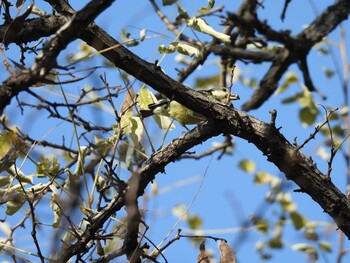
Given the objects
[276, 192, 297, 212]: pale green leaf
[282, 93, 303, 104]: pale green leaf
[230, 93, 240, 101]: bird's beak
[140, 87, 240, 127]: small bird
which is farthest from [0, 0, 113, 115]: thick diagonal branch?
[276, 192, 297, 212]: pale green leaf

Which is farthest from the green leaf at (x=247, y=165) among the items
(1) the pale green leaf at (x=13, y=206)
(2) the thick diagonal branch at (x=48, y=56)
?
(2) the thick diagonal branch at (x=48, y=56)

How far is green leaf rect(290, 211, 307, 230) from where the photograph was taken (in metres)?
4.08

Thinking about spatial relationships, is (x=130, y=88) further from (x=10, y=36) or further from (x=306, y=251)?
(x=306, y=251)

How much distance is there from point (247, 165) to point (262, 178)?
0.79ft

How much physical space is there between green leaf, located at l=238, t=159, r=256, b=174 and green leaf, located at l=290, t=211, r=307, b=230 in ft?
1.77

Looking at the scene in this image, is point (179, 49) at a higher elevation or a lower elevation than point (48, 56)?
higher

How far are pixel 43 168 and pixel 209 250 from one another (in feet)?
8.29

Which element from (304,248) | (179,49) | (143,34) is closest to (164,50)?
(179,49)

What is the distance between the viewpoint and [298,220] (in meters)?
4.10

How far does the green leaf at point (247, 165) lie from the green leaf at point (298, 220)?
0.54 metres

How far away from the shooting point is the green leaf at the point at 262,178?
4402 millimetres

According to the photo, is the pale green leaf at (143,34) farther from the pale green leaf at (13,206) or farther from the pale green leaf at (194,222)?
the pale green leaf at (194,222)

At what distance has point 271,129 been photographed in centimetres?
230

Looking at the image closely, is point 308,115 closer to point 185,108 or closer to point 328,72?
point 328,72
